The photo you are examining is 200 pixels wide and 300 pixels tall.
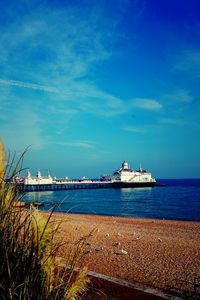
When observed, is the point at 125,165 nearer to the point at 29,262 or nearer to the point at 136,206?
the point at 136,206

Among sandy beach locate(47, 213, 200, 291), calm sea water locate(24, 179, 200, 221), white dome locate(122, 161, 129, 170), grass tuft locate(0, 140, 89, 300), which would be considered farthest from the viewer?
white dome locate(122, 161, 129, 170)

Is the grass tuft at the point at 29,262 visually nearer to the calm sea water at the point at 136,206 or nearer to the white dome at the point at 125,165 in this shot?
the calm sea water at the point at 136,206

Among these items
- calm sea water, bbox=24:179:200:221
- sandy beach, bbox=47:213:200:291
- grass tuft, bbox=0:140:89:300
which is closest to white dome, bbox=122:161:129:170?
calm sea water, bbox=24:179:200:221

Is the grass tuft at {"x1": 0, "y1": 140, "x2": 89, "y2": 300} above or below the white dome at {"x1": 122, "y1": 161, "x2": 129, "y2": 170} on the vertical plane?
below

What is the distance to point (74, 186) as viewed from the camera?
273 ft

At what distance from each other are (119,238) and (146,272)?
4182 millimetres

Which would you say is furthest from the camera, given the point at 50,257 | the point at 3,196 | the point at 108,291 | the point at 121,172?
the point at 121,172

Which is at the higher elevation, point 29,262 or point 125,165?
point 125,165

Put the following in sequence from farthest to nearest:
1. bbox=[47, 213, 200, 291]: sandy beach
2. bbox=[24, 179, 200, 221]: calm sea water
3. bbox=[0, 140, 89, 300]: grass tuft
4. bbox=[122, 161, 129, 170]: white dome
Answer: bbox=[122, 161, 129, 170]: white dome < bbox=[24, 179, 200, 221]: calm sea water < bbox=[47, 213, 200, 291]: sandy beach < bbox=[0, 140, 89, 300]: grass tuft

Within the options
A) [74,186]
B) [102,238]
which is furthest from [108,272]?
[74,186]

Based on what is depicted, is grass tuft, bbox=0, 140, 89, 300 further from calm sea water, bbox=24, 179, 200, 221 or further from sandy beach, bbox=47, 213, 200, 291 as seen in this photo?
sandy beach, bbox=47, 213, 200, 291

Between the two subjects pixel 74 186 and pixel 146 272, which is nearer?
pixel 146 272

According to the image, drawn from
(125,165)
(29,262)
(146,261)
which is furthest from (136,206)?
(125,165)

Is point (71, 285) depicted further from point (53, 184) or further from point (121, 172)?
point (121, 172)
